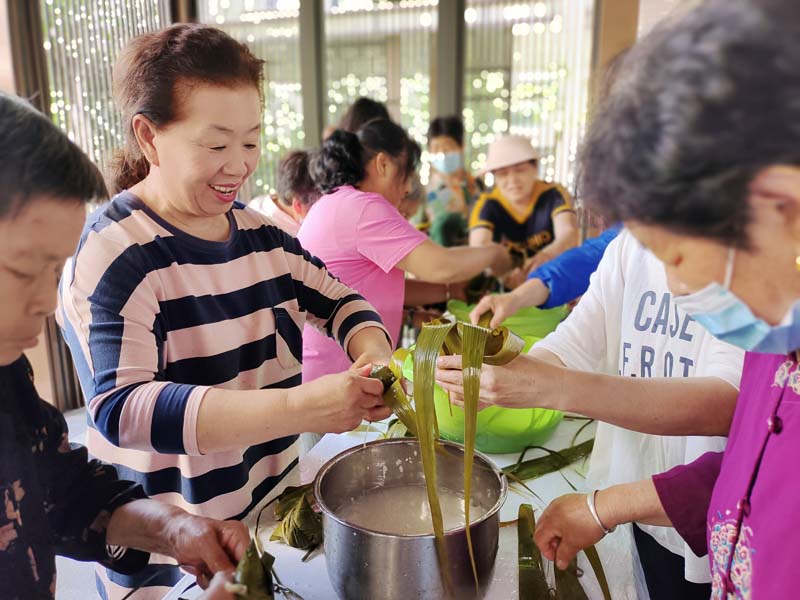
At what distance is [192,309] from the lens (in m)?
1.13

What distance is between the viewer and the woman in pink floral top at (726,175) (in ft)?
1.32

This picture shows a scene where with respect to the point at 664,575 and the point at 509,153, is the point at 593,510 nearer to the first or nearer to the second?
the point at 664,575

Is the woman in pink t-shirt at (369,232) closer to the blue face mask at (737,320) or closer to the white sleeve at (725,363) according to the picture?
the white sleeve at (725,363)

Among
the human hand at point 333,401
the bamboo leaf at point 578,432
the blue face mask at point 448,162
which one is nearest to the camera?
the human hand at point 333,401

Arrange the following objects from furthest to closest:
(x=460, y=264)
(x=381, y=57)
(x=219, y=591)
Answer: (x=381, y=57) → (x=460, y=264) → (x=219, y=591)

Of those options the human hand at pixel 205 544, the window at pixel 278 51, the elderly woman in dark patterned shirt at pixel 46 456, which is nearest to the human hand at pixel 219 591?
the elderly woman in dark patterned shirt at pixel 46 456

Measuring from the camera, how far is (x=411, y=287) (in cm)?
256

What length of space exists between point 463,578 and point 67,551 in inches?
23.8

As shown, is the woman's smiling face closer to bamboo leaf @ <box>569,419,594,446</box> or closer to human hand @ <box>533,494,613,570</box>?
human hand @ <box>533,494,613,570</box>

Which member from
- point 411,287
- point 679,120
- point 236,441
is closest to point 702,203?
point 679,120

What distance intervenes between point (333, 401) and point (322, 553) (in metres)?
0.27

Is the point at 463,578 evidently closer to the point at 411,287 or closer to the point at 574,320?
the point at 574,320

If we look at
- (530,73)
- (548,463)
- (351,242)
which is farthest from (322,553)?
(530,73)

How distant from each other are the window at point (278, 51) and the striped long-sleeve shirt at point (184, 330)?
3.53 metres
